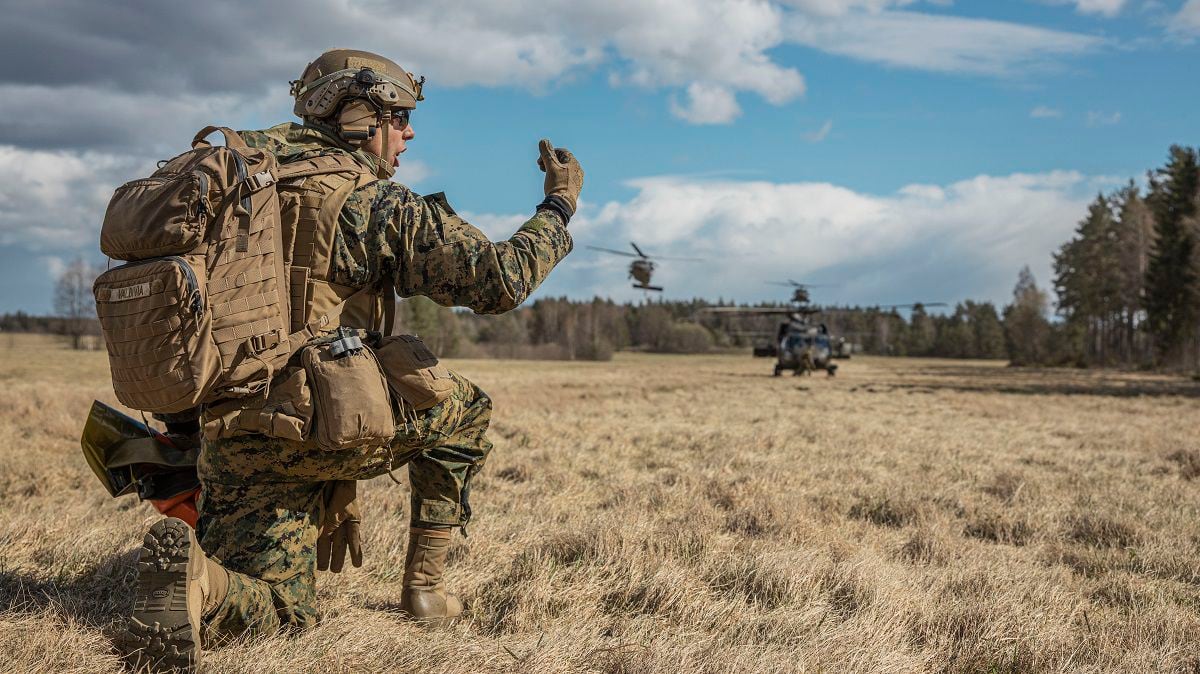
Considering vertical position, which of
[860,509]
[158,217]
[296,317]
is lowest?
[860,509]

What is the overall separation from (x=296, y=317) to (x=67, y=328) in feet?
322

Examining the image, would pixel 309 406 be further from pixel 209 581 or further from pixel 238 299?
pixel 209 581

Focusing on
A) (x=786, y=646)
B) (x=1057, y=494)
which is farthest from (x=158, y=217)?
(x=1057, y=494)

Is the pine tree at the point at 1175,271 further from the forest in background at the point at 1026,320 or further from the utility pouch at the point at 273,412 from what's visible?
the utility pouch at the point at 273,412

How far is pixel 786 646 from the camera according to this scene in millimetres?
3223

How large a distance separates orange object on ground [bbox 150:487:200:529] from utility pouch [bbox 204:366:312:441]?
93cm

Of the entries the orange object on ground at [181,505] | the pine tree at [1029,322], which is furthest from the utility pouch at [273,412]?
the pine tree at [1029,322]

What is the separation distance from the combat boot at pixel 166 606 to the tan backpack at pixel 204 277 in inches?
17.2

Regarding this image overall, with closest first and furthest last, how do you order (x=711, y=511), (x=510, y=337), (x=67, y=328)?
(x=711, y=511)
(x=67, y=328)
(x=510, y=337)

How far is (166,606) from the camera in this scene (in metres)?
2.64

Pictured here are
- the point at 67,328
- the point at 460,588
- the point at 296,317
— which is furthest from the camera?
the point at 67,328

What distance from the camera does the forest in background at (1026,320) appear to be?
147 ft

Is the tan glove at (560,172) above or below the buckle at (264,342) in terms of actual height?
above

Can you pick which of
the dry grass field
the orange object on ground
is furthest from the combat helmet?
the dry grass field
